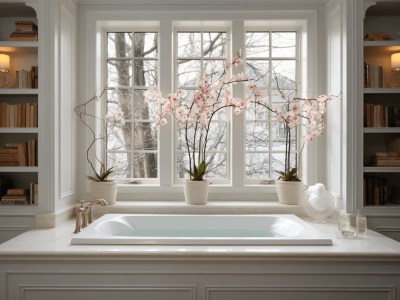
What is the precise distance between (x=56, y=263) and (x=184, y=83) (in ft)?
6.88

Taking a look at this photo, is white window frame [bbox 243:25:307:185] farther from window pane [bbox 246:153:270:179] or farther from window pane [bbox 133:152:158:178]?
window pane [bbox 133:152:158:178]

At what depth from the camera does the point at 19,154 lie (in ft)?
10.7

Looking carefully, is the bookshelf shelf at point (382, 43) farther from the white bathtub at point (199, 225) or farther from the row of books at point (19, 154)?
the row of books at point (19, 154)

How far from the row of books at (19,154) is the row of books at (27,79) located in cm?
45

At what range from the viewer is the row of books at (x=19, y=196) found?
10.8ft

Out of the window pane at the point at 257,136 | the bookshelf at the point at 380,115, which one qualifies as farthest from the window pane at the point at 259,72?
the bookshelf at the point at 380,115

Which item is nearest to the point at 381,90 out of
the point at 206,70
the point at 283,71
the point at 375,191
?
the point at 375,191

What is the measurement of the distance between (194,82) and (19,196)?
1823 millimetres

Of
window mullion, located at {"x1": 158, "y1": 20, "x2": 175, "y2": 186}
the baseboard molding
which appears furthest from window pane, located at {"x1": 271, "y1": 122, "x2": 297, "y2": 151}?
the baseboard molding

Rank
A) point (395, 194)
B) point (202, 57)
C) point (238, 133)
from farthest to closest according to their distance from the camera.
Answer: point (202, 57) → point (238, 133) → point (395, 194)

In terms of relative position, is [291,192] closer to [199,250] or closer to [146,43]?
[199,250]

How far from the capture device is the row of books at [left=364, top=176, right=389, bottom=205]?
3291mm

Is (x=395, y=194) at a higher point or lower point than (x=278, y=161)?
lower

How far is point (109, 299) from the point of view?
235 centimetres
